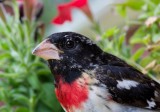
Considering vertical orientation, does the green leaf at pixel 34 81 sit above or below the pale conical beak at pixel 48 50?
above

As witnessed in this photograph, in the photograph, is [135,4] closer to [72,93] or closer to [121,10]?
[121,10]

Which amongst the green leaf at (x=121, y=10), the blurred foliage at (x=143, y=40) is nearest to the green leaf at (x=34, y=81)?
the blurred foliage at (x=143, y=40)

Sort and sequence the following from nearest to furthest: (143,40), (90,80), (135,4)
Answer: (90,80), (143,40), (135,4)

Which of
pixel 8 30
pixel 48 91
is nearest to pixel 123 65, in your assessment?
pixel 48 91

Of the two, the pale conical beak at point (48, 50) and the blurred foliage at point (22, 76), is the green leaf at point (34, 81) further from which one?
the pale conical beak at point (48, 50)

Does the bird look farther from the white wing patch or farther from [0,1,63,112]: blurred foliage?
[0,1,63,112]: blurred foliage

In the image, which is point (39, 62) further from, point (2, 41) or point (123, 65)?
point (123, 65)

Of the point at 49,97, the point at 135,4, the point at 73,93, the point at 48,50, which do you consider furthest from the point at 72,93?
the point at 135,4
